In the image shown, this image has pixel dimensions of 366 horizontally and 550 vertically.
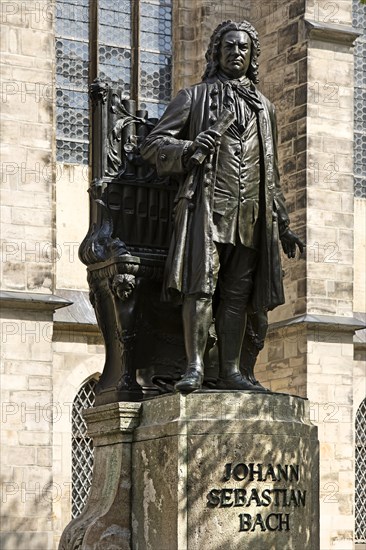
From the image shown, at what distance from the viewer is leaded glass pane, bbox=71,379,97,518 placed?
19000mm

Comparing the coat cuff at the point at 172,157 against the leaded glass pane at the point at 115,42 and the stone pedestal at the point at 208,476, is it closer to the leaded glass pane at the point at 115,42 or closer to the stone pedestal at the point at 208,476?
the stone pedestal at the point at 208,476

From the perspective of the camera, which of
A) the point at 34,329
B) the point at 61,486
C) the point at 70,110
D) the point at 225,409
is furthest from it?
the point at 70,110

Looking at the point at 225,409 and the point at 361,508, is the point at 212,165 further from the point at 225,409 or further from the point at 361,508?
the point at 361,508

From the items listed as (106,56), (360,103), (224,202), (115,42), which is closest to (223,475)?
(224,202)

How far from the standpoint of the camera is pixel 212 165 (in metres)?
8.23

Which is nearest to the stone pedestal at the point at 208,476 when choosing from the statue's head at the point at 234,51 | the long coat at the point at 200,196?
the long coat at the point at 200,196

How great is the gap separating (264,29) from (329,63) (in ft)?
4.55

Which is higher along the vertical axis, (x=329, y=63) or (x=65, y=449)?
(x=329, y=63)

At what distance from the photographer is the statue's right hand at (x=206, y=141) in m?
8.13

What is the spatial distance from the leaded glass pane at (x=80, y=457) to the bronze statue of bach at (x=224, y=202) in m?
10.7

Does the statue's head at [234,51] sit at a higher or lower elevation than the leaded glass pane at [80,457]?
higher

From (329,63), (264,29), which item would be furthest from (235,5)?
(329,63)

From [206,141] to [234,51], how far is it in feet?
2.21

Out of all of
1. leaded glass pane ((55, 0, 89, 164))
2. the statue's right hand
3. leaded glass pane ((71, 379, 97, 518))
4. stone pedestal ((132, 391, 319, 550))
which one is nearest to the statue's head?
the statue's right hand
